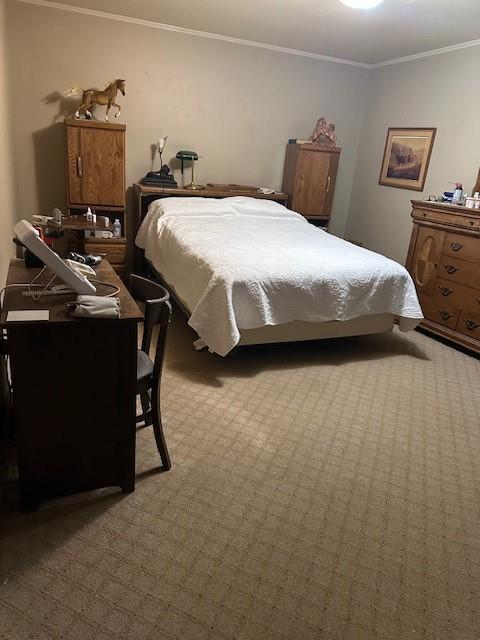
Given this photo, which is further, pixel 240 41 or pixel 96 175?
pixel 240 41

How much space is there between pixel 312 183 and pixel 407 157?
98 centimetres

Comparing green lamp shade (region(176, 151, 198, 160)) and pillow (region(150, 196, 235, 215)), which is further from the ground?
green lamp shade (region(176, 151, 198, 160))

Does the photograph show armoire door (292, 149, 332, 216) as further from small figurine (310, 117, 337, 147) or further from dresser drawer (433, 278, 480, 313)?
dresser drawer (433, 278, 480, 313)

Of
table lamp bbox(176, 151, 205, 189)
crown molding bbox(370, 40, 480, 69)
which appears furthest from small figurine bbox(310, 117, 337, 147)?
table lamp bbox(176, 151, 205, 189)

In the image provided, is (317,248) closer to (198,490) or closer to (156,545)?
(198,490)

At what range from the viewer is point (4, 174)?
10.1 ft

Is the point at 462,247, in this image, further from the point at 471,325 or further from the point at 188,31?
the point at 188,31

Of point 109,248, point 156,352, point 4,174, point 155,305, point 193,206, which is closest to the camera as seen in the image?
point 155,305

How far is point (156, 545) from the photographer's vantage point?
62.5 inches

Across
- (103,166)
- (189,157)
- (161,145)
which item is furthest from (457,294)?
(103,166)

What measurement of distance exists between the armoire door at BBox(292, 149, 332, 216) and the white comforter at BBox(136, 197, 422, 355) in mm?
915

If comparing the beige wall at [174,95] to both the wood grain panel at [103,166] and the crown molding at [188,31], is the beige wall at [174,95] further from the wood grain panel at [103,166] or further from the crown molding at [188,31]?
the wood grain panel at [103,166]

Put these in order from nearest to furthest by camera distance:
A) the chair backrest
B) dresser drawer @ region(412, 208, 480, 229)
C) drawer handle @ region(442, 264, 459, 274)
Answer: the chair backrest < dresser drawer @ region(412, 208, 480, 229) < drawer handle @ region(442, 264, 459, 274)

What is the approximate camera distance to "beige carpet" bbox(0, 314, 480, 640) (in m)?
1.37
